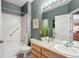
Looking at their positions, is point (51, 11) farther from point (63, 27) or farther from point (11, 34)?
point (11, 34)

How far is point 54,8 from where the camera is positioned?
100 inches

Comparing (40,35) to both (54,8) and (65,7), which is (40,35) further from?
Answer: (65,7)

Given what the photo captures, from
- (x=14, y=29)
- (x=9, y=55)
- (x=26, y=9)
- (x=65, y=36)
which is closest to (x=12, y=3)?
(x=26, y=9)

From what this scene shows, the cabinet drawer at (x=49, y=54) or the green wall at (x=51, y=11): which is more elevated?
the green wall at (x=51, y=11)

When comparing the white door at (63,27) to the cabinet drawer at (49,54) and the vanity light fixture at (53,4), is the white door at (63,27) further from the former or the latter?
the cabinet drawer at (49,54)

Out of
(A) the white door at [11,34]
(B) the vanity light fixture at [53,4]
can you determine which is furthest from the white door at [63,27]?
(A) the white door at [11,34]

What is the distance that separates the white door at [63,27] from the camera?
81.4 inches

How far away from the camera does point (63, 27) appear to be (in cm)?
220

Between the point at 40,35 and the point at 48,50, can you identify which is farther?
the point at 40,35

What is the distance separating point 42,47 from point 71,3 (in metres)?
1.30

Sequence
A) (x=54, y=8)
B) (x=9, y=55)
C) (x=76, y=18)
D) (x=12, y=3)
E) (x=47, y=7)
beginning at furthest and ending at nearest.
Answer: (x=12, y=3) < (x=9, y=55) < (x=47, y=7) < (x=54, y=8) < (x=76, y=18)

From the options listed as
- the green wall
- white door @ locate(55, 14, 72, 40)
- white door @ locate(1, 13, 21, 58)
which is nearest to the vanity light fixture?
the green wall

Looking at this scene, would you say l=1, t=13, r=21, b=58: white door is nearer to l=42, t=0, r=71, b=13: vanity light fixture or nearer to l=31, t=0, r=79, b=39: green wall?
l=31, t=0, r=79, b=39: green wall

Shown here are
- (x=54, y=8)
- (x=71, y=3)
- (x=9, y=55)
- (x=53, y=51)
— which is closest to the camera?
(x=53, y=51)
